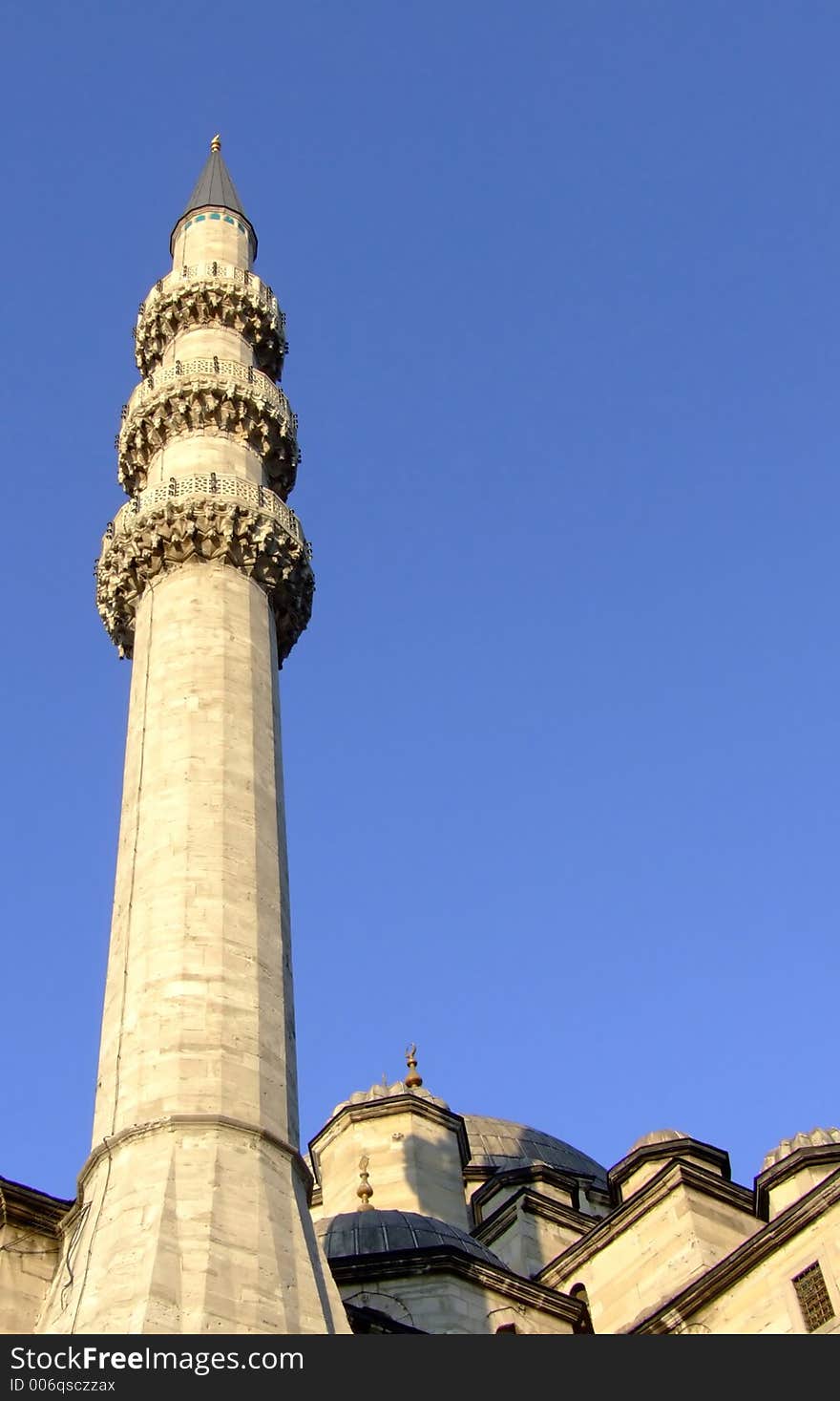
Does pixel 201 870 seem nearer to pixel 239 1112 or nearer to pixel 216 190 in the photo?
pixel 239 1112

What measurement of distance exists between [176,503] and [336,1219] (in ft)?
26.8

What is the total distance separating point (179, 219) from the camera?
23.3 metres

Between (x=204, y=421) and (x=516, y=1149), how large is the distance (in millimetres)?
16476

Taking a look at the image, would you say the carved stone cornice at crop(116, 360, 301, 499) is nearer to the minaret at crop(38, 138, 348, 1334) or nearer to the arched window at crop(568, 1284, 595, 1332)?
the minaret at crop(38, 138, 348, 1334)

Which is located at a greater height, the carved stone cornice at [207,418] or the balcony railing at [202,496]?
the carved stone cornice at [207,418]

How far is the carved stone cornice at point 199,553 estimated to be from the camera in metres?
17.2

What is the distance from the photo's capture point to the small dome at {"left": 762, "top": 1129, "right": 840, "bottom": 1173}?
67.3ft

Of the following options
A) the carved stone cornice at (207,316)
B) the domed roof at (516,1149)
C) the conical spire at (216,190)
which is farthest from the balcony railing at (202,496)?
the domed roof at (516,1149)

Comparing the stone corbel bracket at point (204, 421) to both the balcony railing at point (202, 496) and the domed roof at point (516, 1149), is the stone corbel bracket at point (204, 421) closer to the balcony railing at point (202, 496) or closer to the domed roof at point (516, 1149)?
the balcony railing at point (202, 496)

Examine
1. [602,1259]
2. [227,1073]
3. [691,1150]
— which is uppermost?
[691,1150]

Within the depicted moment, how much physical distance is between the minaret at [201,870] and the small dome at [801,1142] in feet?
27.1

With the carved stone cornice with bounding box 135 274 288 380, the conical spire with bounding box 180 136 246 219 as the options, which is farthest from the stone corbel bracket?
the conical spire with bounding box 180 136 246 219
